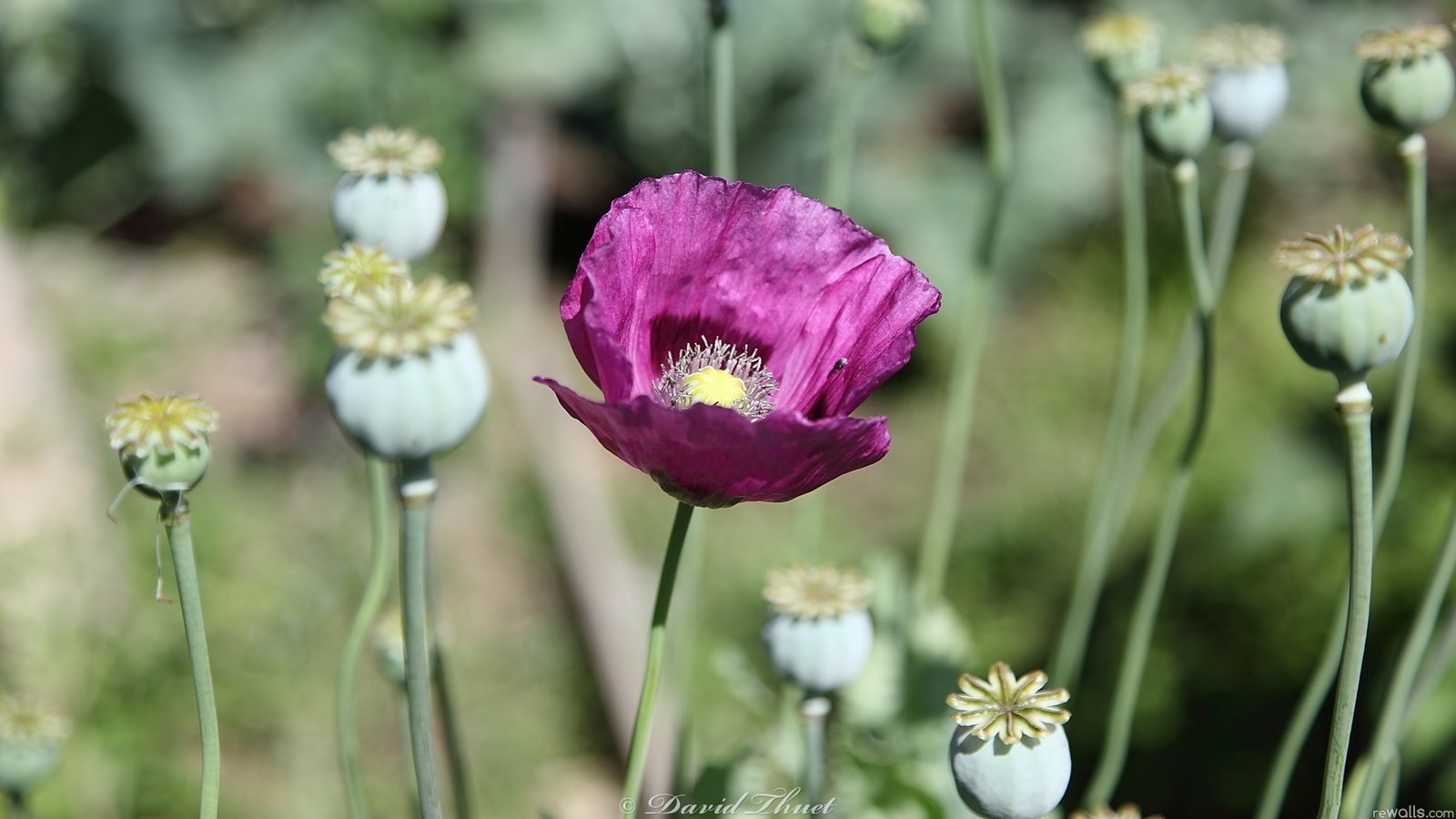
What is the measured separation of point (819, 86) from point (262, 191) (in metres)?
1.11

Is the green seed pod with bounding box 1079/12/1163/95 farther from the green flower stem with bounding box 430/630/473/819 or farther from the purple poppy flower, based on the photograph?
the green flower stem with bounding box 430/630/473/819

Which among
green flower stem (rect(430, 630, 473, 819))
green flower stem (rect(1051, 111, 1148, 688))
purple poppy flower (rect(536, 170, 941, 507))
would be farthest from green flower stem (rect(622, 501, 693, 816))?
green flower stem (rect(1051, 111, 1148, 688))

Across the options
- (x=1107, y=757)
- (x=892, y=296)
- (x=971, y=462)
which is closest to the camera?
(x=892, y=296)

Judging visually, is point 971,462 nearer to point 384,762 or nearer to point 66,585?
point 384,762

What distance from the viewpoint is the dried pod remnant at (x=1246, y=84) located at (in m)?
0.68

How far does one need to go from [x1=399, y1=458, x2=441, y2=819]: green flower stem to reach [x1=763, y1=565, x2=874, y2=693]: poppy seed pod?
0.19m

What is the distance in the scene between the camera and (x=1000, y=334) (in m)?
2.26

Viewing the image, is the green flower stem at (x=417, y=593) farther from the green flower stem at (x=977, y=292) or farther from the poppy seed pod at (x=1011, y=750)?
the green flower stem at (x=977, y=292)

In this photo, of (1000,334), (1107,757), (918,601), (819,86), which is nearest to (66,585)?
(918,601)

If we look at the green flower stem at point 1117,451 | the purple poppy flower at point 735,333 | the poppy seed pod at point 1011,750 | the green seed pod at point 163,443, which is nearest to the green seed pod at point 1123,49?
the green flower stem at point 1117,451

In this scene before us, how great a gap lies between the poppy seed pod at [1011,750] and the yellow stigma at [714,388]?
0.16 m

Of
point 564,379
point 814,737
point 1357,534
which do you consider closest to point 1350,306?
point 1357,534

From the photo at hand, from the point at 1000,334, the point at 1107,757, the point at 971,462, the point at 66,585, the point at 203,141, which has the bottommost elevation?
the point at 1107,757

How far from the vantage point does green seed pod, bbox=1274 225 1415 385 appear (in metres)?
0.44
